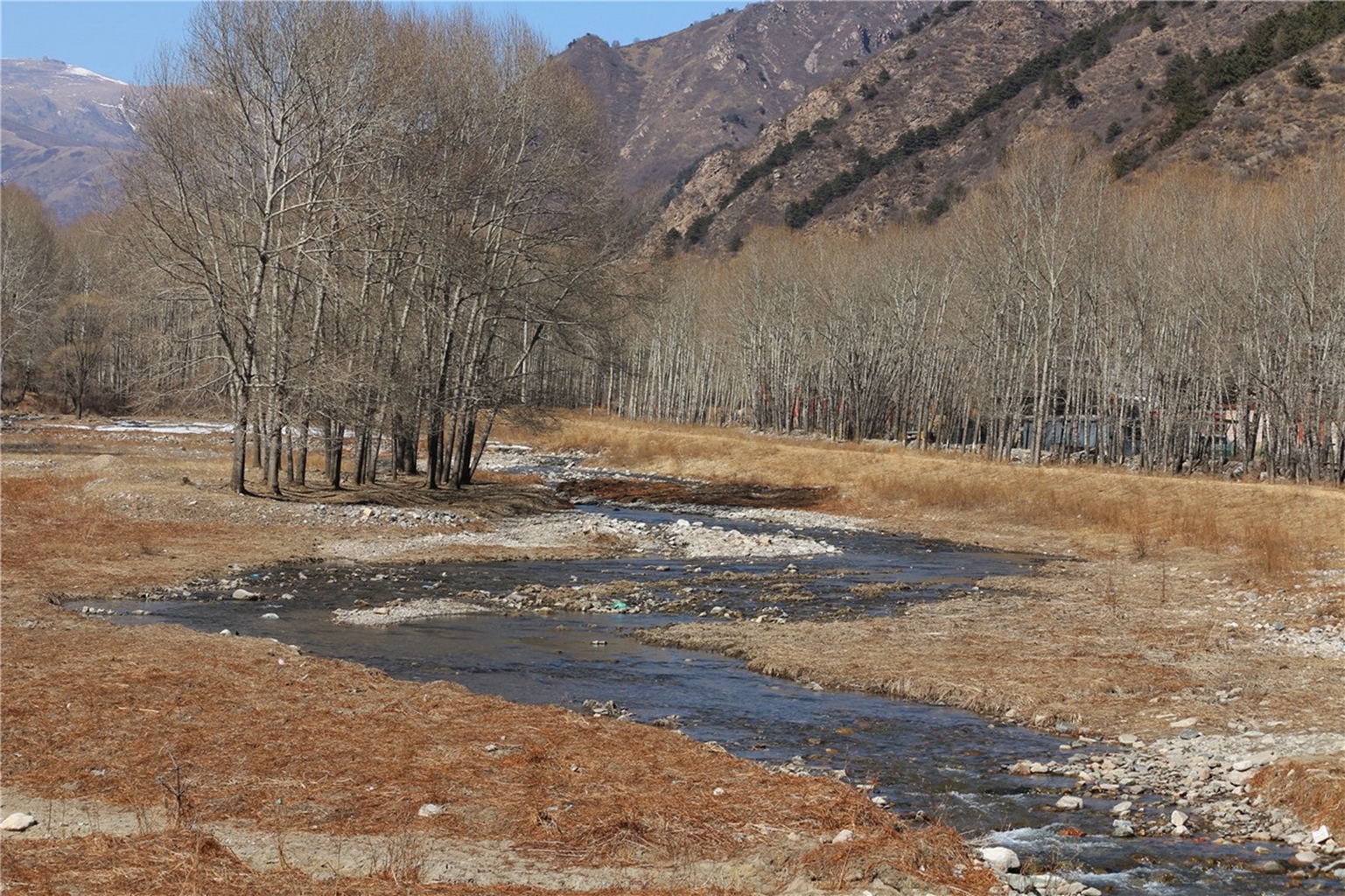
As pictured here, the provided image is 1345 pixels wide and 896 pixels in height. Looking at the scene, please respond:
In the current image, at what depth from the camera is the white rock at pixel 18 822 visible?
8.41m

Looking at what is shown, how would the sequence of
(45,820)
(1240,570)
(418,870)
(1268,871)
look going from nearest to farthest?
(418,870)
(45,820)
(1268,871)
(1240,570)

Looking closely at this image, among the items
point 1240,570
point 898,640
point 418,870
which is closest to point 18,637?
point 418,870

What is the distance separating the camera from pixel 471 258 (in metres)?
40.6

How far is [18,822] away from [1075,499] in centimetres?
3804

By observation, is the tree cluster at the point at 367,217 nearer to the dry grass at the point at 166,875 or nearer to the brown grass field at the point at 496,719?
the brown grass field at the point at 496,719

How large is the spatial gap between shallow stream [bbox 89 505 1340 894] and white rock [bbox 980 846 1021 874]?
1.13 ft

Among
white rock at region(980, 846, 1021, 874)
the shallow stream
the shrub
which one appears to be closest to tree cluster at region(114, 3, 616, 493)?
the shallow stream

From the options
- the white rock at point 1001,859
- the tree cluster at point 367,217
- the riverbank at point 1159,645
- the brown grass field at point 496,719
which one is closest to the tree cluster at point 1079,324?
the tree cluster at point 367,217

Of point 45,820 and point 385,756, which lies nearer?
point 45,820

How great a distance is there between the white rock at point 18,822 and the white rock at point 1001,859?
708 cm

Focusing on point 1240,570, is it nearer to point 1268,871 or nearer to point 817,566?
point 817,566

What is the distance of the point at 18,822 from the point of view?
27.7 ft

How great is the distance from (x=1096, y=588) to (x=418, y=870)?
21.1 meters

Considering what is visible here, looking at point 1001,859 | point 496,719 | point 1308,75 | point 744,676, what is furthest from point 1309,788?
point 1308,75
